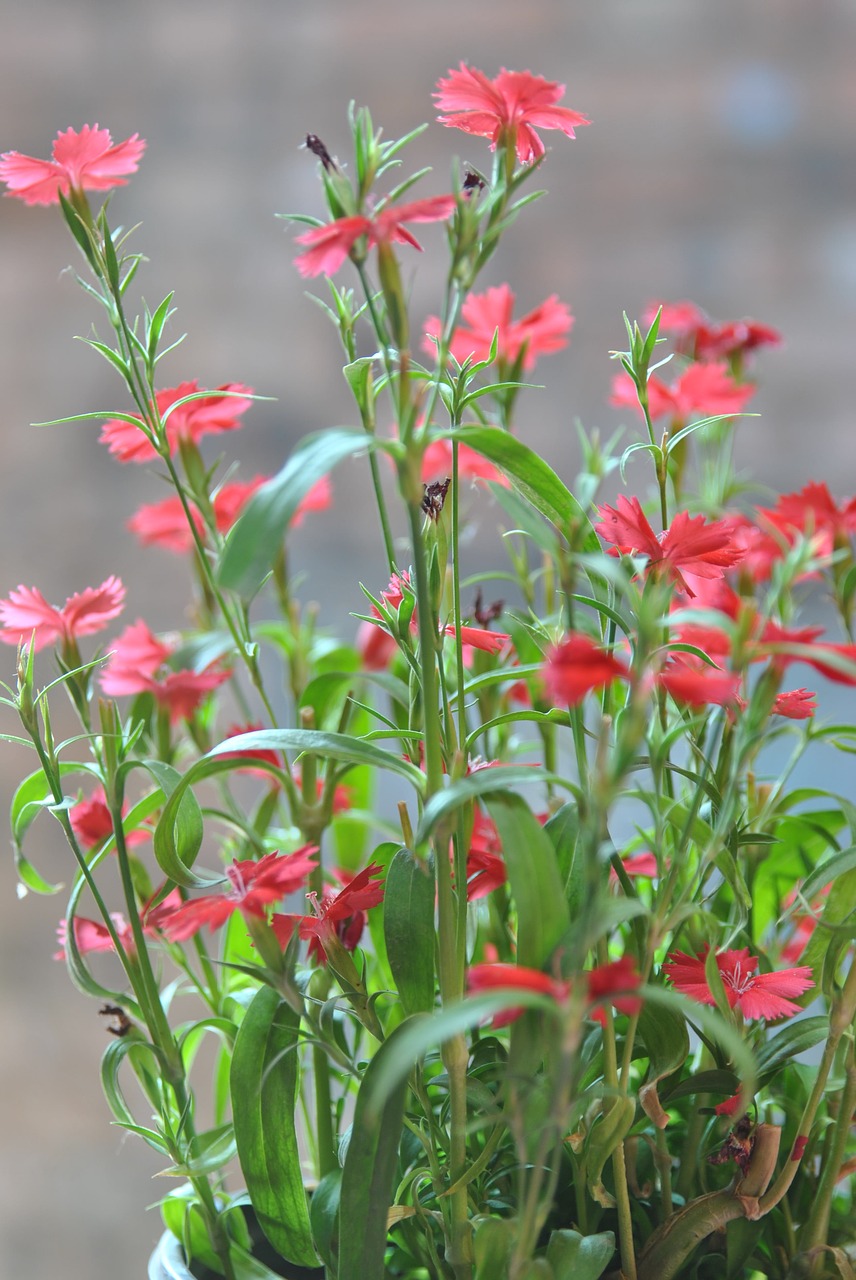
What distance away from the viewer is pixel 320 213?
1339mm

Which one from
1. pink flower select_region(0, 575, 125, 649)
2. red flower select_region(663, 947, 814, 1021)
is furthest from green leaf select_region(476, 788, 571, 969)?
pink flower select_region(0, 575, 125, 649)

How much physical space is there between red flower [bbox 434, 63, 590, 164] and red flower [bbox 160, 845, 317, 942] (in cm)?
29

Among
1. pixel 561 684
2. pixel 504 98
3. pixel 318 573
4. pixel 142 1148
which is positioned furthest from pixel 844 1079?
pixel 142 1148

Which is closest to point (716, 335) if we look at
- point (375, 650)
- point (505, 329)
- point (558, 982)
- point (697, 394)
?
point (697, 394)

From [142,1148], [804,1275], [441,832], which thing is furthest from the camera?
[142,1148]

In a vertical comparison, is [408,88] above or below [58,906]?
above

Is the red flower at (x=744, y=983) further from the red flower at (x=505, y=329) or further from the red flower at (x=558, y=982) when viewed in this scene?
the red flower at (x=505, y=329)

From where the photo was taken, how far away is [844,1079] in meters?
0.61

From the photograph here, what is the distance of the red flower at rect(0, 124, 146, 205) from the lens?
0.51 m

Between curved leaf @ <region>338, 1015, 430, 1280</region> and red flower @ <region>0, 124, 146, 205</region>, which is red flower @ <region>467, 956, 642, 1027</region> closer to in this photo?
curved leaf @ <region>338, 1015, 430, 1280</region>

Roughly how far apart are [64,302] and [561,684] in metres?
1.14

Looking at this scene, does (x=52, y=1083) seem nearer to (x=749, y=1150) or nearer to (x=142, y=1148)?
(x=142, y=1148)

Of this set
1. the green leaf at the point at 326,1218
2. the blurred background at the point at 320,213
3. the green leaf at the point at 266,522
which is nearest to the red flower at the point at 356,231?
the green leaf at the point at 266,522

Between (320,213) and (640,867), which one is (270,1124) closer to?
(640,867)
